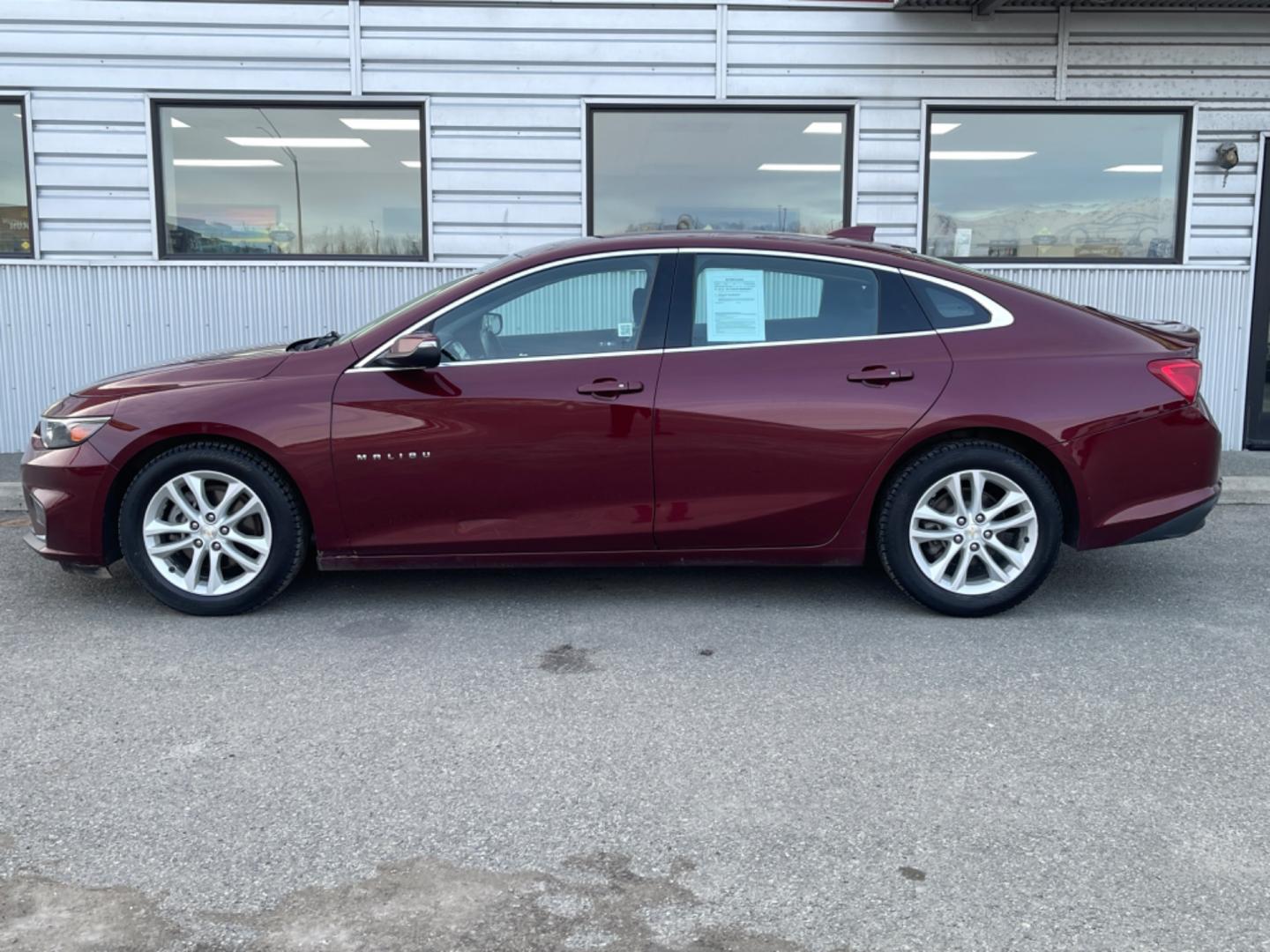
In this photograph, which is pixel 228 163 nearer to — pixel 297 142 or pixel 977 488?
pixel 297 142

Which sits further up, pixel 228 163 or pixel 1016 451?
pixel 228 163

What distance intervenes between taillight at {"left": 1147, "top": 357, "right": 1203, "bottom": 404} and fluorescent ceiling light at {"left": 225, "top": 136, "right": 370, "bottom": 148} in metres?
6.40

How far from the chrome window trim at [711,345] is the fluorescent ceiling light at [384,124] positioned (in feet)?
15.1

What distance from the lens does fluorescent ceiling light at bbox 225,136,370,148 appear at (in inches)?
351

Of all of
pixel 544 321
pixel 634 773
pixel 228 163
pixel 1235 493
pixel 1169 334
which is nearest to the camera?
pixel 634 773

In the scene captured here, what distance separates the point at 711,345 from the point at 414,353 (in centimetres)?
122

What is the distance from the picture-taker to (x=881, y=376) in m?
4.67

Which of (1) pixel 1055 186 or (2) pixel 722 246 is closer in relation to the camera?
(2) pixel 722 246

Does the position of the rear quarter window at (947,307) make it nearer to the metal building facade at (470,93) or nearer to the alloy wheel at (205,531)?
the alloy wheel at (205,531)

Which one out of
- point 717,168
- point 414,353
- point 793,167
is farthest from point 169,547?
point 793,167

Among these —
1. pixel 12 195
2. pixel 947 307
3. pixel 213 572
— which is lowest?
pixel 213 572

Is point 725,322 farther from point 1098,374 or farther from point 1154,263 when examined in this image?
point 1154,263

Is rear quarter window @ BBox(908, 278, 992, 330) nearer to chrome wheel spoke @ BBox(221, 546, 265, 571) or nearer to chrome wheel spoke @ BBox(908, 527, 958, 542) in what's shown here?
chrome wheel spoke @ BBox(908, 527, 958, 542)

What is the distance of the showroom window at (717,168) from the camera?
8.92 meters
